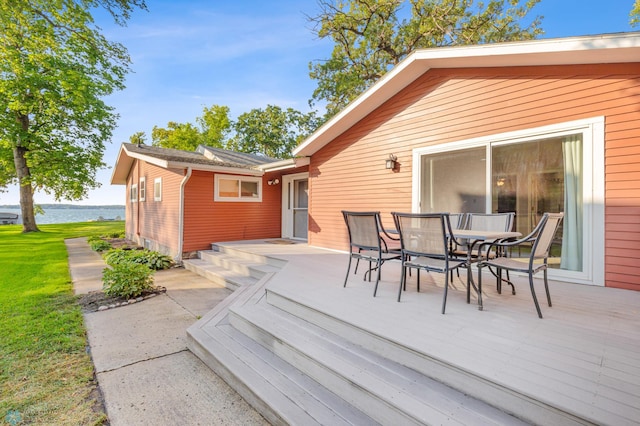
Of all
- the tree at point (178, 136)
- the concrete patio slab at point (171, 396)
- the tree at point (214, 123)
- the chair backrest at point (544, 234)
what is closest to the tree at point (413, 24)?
the chair backrest at point (544, 234)

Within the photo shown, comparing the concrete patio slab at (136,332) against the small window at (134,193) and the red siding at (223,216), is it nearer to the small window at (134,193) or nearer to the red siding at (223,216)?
the red siding at (223,216)

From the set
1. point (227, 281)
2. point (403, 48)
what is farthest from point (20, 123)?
→ point (403, 48)

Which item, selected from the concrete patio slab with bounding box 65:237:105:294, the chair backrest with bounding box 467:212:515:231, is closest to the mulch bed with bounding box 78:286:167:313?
the concrete patio slab with bounding box 65:237:105:294

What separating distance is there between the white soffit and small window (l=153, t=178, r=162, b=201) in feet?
19.8

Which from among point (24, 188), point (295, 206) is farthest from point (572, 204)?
point (24, 188)

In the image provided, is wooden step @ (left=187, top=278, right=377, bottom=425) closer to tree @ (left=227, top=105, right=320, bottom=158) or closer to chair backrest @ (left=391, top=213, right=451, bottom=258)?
chair backrest @ (left=391, top=213, right=451, bottom=258)

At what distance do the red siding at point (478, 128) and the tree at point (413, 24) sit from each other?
26.8ft

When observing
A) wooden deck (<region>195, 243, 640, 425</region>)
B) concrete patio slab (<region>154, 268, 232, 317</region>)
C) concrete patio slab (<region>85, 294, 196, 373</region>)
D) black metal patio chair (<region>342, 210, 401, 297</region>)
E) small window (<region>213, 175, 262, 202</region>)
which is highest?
small window (<region>213, 175, 262, 202</region>)

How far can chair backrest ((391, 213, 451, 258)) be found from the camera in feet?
9.01

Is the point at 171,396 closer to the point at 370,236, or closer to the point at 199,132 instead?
the point at 370,236

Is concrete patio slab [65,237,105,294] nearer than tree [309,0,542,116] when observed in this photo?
Yes

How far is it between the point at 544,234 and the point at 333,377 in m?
2.30

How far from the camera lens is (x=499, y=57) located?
4250 millimetres

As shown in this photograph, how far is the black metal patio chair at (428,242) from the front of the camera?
2748mm
